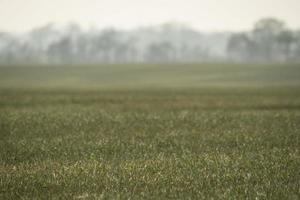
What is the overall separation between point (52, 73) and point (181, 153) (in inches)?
5090

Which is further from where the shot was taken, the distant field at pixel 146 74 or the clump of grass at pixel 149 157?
the distant field at pixel 146 74

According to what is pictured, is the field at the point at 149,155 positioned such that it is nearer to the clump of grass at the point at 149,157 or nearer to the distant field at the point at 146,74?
the clump of grass at the point at 149,157

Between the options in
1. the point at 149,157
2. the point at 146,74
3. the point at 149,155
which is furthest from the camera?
the point at 146,74

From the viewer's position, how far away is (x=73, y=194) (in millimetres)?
12656

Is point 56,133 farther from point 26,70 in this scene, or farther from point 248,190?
point 26,70

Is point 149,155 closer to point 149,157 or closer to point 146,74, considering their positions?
point 149,157

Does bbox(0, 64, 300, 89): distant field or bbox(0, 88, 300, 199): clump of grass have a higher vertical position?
bbox(0, 88, 300, 199): clump of grass

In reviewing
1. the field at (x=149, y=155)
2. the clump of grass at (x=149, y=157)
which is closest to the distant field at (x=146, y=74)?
the field at (x=149, y=155)

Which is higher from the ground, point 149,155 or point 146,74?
point 149,155

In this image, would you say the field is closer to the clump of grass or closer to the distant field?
the clump of grass

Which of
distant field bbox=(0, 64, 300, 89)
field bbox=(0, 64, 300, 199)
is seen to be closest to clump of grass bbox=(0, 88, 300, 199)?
field bbox=(0, 64, 300, 199)

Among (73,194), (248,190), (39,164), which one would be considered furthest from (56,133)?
(248,190)

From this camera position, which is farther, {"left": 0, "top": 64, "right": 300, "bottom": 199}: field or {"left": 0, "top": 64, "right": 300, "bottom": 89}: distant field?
{"left": 0, "top": 64, "right": 300, "bottom": 89}: distant field

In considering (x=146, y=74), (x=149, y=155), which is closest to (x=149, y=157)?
(x=149, y=155)
